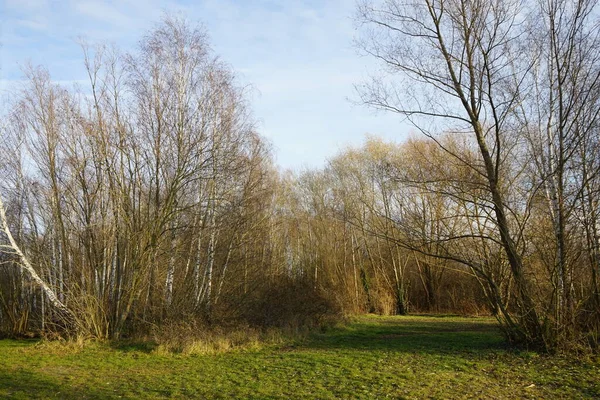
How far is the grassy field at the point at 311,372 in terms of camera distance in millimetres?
7023

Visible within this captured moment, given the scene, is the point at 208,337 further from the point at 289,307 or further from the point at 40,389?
the point at 289,307

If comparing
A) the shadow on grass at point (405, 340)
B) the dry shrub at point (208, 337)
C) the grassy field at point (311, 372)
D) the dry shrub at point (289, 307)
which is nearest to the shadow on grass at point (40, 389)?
the grassy field at point (311, 372)

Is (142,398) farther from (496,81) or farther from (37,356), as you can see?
(496,81)

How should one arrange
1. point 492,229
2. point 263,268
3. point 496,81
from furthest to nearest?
point 263,268 → point 492,229 → point 496,81

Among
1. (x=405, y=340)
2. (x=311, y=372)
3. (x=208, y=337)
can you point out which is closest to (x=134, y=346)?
(x=208, y=337)

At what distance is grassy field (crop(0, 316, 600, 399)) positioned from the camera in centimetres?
702

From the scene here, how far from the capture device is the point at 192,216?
1483 centimetres

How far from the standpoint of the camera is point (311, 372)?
27.7 ft

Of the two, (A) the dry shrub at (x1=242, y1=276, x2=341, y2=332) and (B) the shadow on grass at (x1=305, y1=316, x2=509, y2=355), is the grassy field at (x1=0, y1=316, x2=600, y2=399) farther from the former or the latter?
(A) the dry shrub at (x1=242, y1=276, x2=341, y2=332)

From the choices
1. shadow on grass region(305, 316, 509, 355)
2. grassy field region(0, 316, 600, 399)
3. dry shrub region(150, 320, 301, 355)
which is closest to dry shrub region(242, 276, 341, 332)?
shadow on grass region(305, 316, 509, 355)

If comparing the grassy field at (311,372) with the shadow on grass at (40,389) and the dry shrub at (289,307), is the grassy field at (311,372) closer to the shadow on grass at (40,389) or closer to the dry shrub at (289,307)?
the shadow on grass at (40,389)

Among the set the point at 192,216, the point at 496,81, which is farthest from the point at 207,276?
the point at 496,81

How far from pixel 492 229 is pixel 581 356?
272 centimetres

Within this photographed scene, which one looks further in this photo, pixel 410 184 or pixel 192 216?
pixel 192 216
